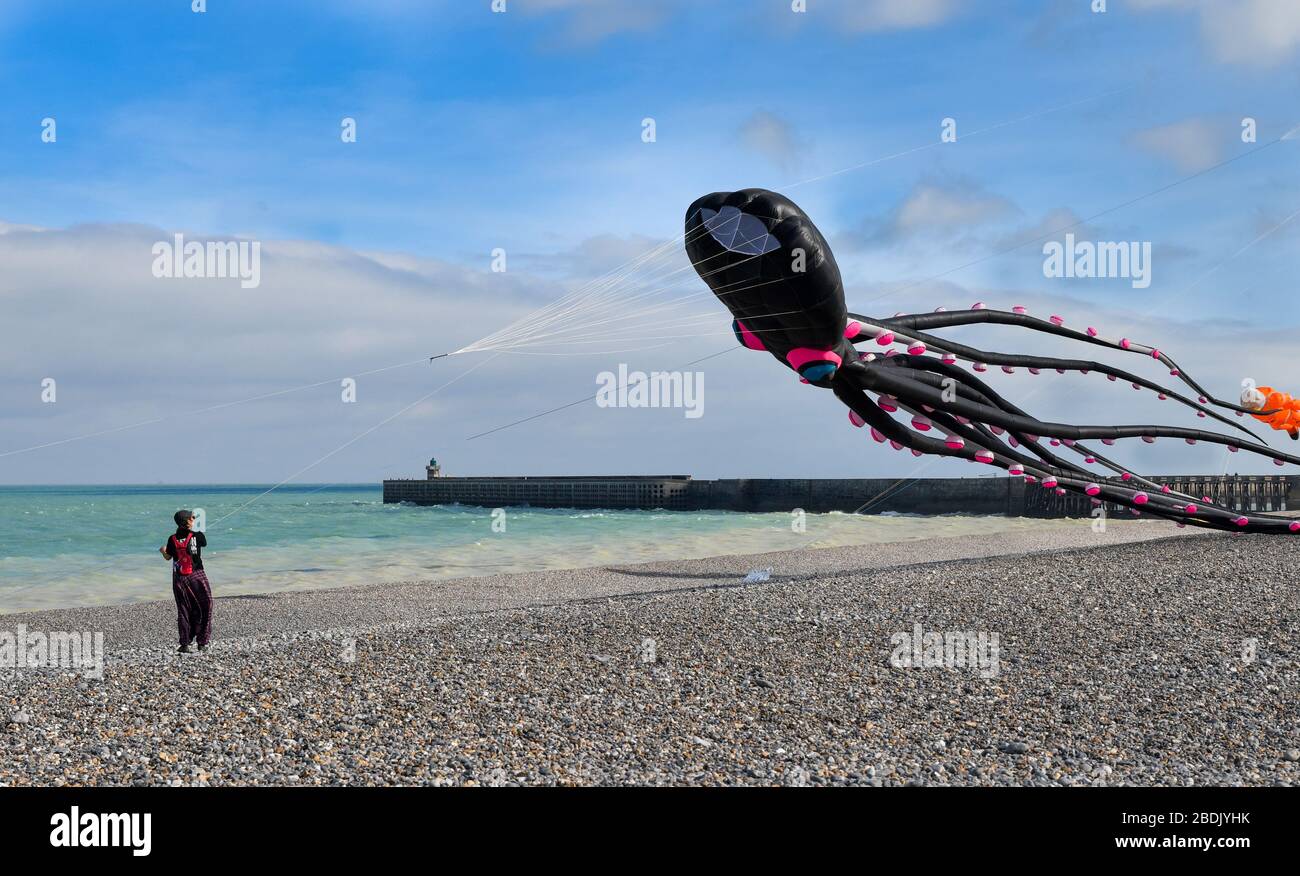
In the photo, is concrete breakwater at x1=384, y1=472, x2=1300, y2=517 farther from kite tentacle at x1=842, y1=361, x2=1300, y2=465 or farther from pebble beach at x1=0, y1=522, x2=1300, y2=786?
pebble beach at x1=0, y1=522, x2=1300, y2=786

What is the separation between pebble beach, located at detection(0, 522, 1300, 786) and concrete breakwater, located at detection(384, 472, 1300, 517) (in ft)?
97.3

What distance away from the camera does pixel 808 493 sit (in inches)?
2598

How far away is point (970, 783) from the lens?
20.9 ft

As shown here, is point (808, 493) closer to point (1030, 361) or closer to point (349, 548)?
point (349, 548)

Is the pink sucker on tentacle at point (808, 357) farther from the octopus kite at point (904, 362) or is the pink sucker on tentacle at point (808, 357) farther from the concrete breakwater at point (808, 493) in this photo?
the concrete breakwater at point (808, 493)

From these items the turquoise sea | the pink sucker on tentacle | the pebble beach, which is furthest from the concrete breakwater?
the pink sucker on tentacle

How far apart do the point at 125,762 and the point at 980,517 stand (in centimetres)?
5187

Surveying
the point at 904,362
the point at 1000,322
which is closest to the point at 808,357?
the point at 904,362

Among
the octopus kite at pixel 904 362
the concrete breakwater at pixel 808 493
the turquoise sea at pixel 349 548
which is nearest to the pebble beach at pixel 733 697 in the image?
the octopus kite at pixel 904 362

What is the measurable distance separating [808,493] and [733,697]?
192 feet

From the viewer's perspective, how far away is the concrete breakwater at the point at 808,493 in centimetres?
5031

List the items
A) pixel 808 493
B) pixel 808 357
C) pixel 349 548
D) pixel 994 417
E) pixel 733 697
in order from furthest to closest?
pixel 808 493 < pixel 349 548 < pixel 994 417 < pixel 808 357 < pixel 733 697

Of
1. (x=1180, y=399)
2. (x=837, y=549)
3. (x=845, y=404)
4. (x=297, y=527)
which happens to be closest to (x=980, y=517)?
(x=837, y=549)

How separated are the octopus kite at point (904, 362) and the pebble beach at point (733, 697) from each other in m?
1.73
